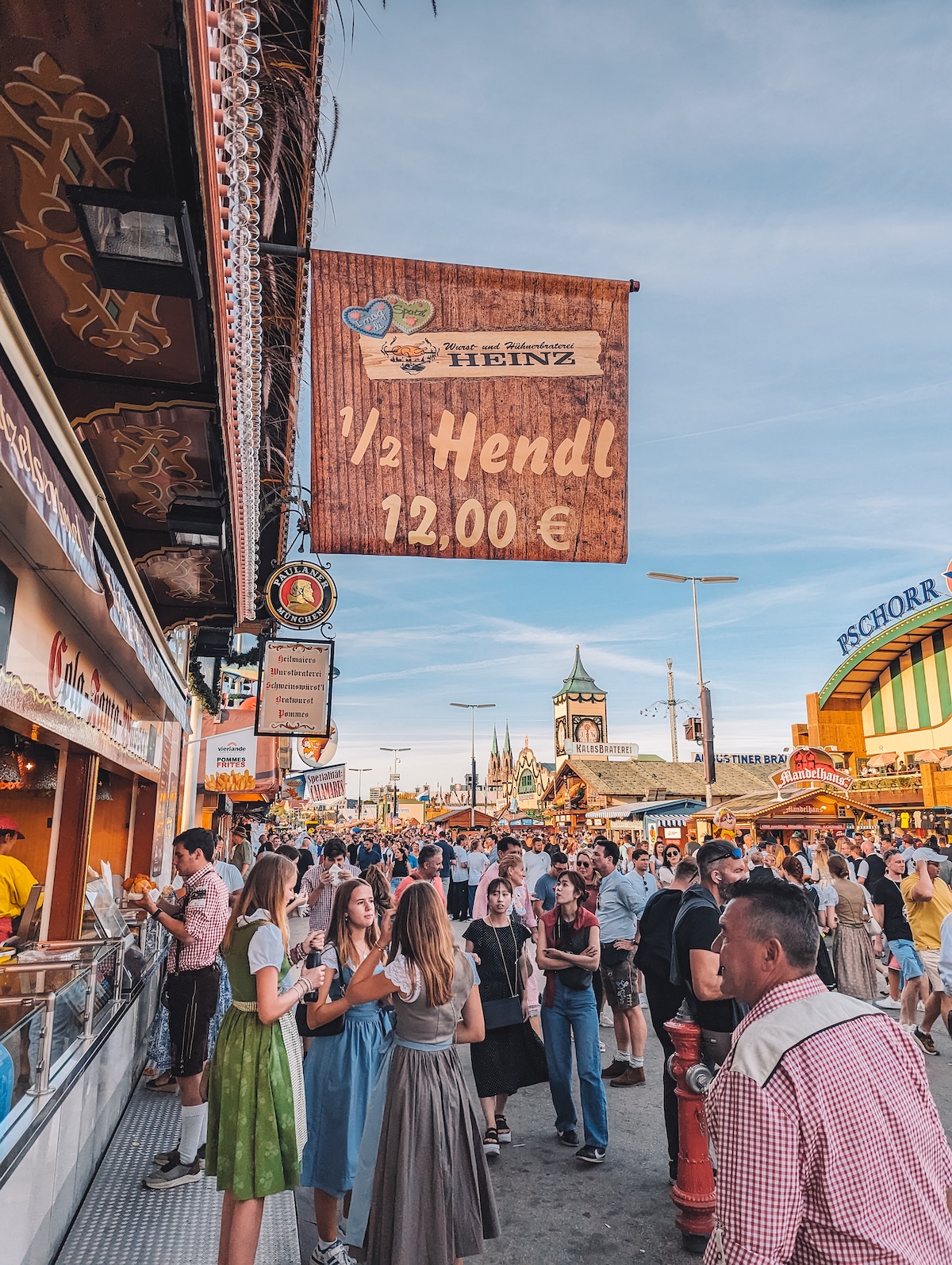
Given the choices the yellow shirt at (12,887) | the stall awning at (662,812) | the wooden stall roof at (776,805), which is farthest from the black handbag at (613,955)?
the stall awning at (662,812)

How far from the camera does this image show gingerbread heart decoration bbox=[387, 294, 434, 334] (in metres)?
4.55

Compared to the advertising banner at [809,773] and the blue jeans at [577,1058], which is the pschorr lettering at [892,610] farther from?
the blue jeans at [577,1058]

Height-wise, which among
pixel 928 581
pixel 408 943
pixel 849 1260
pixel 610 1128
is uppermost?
pixel 928 581

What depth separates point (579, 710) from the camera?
12431 centimetres

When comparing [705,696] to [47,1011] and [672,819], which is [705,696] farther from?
[47,1011]

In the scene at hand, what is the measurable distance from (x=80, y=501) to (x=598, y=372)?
10.3ft

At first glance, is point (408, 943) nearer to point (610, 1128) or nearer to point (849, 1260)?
point (849, 1260)

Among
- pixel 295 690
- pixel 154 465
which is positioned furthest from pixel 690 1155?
pixel 295 690

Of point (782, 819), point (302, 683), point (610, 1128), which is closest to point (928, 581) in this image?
point (782, 819)

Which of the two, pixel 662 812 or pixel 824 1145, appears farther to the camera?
pixel 662 812

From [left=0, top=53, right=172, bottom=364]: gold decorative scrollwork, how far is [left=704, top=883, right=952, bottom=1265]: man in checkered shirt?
3841 mm

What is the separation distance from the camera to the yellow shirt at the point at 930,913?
855cm

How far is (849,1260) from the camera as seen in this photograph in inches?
65.7

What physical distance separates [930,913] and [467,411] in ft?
25.2
